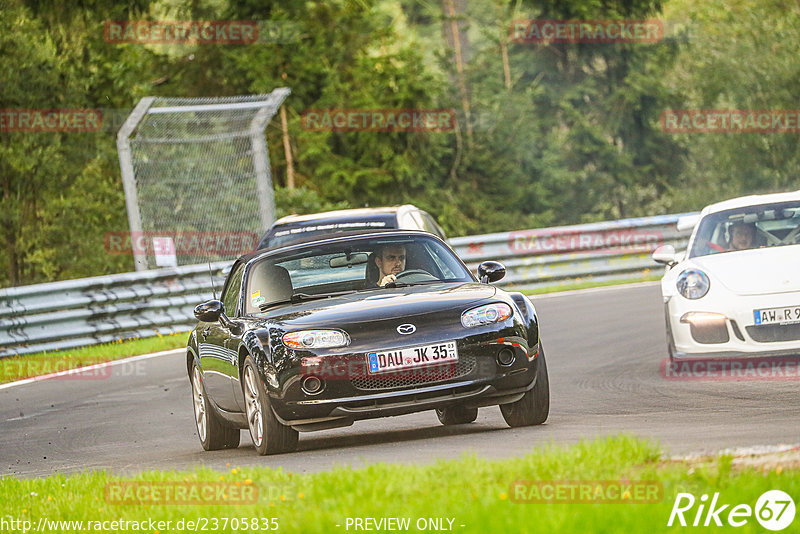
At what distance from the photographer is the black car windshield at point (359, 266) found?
9062 mm

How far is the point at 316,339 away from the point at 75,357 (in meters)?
9.93

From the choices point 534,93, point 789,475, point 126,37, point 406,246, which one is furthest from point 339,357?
point 534,93

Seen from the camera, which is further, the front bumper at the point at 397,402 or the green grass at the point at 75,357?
the green grass at the point at 75,357

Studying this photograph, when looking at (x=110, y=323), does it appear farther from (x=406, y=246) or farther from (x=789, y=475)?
(x=789, y=475)

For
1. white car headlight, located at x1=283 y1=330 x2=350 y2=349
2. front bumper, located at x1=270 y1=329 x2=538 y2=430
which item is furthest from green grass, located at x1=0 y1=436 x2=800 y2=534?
white car headlight, located at x1=283 y1=330 x2=350 y2=349

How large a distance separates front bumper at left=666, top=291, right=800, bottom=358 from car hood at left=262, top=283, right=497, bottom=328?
2.64 metres

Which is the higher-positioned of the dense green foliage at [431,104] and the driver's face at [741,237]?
the driver's face at [741,237]

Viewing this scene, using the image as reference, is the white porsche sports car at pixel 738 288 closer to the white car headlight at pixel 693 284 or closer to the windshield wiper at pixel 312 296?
the white car headlight at pixel 693 284

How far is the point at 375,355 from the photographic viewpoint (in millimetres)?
7852

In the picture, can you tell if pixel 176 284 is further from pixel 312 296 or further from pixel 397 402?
pixel 397 402

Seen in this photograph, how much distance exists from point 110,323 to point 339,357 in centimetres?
1149

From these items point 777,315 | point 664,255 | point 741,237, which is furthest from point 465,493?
point 741,237

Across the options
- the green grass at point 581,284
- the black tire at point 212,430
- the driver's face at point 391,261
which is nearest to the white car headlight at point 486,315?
the driver's face at point 391,261

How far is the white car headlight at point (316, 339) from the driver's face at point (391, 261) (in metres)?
1.33
